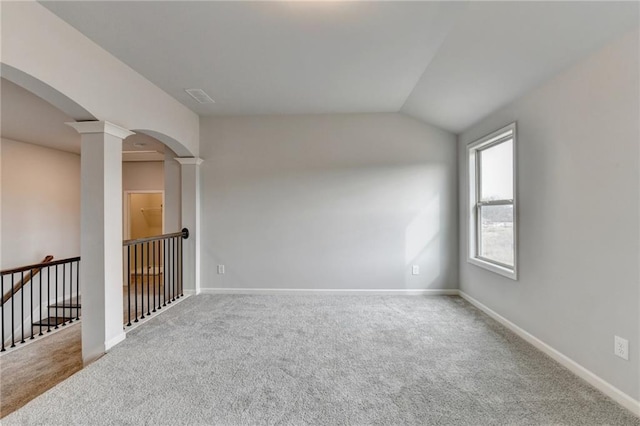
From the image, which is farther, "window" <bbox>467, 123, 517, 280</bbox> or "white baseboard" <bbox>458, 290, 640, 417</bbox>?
"window" <bbox>467, 123, 517, 280</bbox>

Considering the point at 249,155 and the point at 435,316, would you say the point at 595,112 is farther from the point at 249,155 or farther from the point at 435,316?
the point at 249,155

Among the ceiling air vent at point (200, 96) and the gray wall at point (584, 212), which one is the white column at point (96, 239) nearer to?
the ceiling air vent at point (200, 96)

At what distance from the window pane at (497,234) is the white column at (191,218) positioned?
3.85 meters

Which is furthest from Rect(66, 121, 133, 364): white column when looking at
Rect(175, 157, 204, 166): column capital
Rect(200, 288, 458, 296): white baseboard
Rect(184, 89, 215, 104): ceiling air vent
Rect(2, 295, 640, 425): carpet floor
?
Rect(200, 288, 458, 296): white baseboard

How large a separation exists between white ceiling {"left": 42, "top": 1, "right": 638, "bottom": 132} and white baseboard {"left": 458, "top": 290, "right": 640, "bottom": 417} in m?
2.19

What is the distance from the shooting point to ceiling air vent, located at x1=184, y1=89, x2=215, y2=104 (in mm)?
3318

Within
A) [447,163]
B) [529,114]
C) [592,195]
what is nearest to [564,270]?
[592,195]

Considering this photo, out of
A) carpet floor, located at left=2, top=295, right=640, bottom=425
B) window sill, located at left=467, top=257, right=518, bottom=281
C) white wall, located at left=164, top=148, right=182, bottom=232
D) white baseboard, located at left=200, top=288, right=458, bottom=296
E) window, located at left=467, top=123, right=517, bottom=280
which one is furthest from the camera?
white wall, located at left=164, top=148, right=182, bottom=232

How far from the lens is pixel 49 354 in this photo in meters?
2.94

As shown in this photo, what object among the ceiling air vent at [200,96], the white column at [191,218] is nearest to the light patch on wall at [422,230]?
the white column at [191,218]

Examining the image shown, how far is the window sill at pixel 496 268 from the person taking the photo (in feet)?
9.19

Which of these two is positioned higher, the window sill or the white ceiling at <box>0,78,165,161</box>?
the white ceiling at <box>0,78,165,161</box>

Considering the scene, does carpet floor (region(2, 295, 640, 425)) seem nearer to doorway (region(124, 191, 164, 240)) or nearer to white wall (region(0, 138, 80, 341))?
white wall (region(0, 138, 80, 341))

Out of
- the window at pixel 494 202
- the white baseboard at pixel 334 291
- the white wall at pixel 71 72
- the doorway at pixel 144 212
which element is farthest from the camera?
the doorway at pixel 144 212
